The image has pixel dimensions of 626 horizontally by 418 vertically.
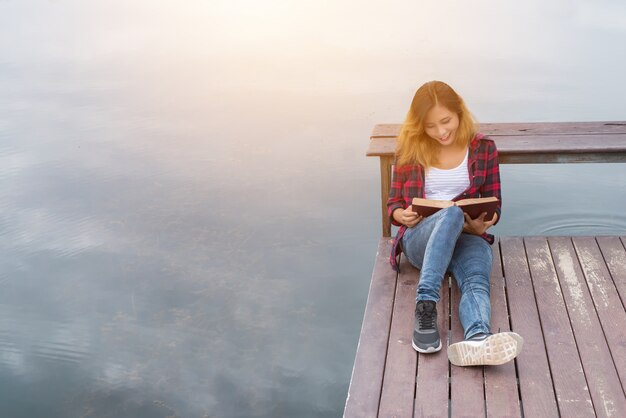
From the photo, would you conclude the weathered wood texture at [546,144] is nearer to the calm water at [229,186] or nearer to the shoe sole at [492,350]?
the calm water at [229,186]

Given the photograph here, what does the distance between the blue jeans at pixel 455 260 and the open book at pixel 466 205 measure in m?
0.03

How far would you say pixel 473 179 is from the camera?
11.0ft

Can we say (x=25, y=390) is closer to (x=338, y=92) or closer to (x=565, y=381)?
(x=565, y=381)

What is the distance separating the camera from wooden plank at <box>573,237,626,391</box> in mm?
2816

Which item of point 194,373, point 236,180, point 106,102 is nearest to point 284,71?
point 106,102

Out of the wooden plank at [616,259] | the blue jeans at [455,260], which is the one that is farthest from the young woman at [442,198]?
the wooden plank at [616,259]

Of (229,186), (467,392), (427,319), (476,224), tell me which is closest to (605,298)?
(476,224)

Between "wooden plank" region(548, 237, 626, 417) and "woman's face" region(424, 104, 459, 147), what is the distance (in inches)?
29.4

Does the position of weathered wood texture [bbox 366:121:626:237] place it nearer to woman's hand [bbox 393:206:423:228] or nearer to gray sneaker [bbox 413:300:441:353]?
woman's hand [bbox 393:206:423:228]

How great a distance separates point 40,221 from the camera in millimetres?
5781

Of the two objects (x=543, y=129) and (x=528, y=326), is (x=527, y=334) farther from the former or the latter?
(x=543, y=129)

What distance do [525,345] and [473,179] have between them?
78 cm

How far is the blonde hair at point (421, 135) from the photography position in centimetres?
327

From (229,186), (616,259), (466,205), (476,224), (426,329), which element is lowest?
(229,186)
